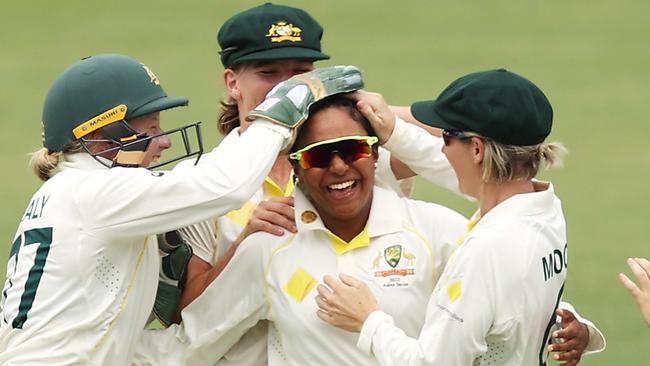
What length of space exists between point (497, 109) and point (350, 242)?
34.4 inches

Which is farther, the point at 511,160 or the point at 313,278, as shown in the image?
the point at 313,278

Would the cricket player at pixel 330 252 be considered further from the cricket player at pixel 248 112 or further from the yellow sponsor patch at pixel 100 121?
the yellow sponsor patch at pixel 100 121

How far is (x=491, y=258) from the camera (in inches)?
198

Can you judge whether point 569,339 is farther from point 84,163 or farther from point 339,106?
point 84,163

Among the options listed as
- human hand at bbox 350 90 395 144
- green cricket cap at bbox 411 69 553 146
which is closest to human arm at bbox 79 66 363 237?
human hand at bbox 350 90 395 144

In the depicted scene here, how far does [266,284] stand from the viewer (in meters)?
5.75

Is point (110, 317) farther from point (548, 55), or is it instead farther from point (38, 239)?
point (548, 55)

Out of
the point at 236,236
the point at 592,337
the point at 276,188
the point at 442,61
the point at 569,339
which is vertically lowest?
the point at 442,61

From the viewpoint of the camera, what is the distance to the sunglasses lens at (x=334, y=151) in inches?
223

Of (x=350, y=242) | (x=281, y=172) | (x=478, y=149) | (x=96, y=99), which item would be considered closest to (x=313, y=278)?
(x=350, y=242)

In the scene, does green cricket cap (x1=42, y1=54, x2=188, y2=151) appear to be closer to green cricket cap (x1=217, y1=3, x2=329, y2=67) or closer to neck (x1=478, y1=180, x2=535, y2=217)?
green cricket cap (x1=217, y1=3, x2=329, y2=67)

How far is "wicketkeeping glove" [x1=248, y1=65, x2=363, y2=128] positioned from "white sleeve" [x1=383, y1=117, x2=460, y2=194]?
0.27 meters

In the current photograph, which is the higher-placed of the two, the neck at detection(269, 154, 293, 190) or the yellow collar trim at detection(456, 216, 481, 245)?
the yellow collar trim at detection(456, 216, 481, 245)

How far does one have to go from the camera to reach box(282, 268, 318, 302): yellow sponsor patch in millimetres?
5652
